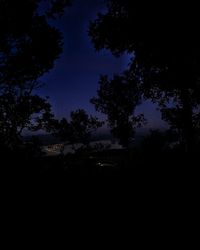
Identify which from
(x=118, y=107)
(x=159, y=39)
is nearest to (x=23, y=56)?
(x=159, y=39)

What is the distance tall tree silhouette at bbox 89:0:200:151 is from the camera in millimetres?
16094

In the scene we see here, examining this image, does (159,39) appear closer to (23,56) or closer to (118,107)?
(23,56)

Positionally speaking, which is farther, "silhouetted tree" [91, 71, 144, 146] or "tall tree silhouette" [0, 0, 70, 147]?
"silhouetted tree" [91, 71, 144, 146]

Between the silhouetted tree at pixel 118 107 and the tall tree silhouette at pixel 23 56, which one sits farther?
the silhouetted tree at pixel 118 107

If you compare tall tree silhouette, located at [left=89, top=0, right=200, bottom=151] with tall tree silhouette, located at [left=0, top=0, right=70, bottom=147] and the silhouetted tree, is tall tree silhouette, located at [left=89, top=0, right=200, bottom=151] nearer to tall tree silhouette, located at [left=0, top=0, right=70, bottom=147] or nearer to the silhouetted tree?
tall tree silhouette, located at [left=0, top=0, right=70, bottom=147]

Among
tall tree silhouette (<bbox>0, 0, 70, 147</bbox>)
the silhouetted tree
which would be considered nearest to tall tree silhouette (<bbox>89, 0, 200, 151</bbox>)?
tall tree silhouette (<bbox>0, 0, 70, 147</bbox>)

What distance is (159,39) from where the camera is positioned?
17266mm

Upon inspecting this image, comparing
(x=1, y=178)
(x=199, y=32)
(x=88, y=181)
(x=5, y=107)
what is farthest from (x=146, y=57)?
(x=1, y=178)

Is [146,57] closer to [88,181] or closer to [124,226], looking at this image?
[88,181]

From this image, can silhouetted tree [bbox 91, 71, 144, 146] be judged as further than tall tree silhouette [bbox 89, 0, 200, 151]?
Yes

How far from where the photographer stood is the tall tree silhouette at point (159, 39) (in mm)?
16094

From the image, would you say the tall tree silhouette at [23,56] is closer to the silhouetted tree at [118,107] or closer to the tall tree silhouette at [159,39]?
the tall tree silhouette at [159,39]

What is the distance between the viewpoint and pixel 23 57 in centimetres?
1711

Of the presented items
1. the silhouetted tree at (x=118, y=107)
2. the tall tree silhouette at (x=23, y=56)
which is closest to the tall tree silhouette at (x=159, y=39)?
the tall tree silhouette at (x=23, y=56)
